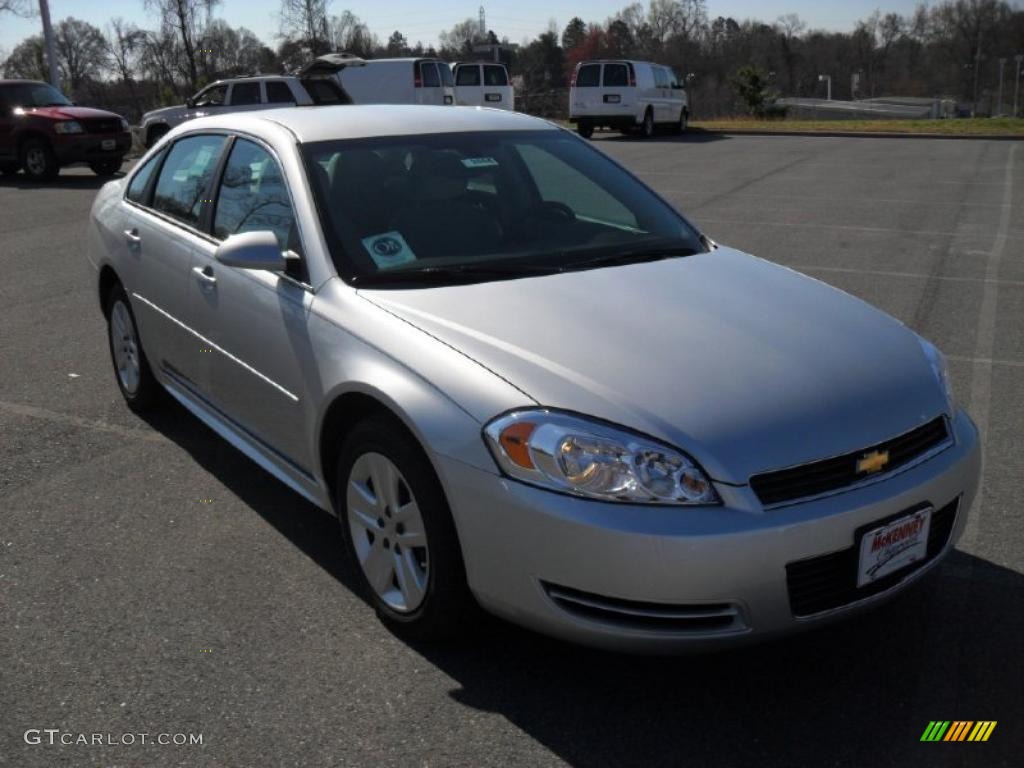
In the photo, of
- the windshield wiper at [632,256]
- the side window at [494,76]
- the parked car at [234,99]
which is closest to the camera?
the windshield wiper at [632,256]

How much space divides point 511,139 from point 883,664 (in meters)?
2.56

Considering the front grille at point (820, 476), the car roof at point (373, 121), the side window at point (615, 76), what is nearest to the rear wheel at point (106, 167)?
the side window at point (615, 76)

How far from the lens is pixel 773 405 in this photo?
9.85 feet

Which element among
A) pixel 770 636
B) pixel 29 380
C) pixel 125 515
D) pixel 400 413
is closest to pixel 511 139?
pixel 400 413

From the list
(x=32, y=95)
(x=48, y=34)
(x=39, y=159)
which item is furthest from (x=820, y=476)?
(x=48, y=34)

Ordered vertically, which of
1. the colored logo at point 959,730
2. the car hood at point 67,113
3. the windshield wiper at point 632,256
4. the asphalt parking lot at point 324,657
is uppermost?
the car hood at point 67,113

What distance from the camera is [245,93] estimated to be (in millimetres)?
23312

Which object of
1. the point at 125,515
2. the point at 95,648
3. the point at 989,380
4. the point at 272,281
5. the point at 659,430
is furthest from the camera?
the point at 989,380

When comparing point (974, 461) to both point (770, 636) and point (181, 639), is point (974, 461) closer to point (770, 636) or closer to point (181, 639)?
point (770, 636)

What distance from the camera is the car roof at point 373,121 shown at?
435cm

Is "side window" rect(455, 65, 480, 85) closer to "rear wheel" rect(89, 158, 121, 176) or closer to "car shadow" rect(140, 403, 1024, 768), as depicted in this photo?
"rear wheel" rect(89, 158, 121, 176)

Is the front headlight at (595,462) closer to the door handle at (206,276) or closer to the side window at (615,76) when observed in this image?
the door handle at (206,276)

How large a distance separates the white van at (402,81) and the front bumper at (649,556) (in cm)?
2630

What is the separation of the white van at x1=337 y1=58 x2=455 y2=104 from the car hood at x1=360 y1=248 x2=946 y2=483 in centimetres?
2543
